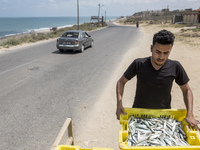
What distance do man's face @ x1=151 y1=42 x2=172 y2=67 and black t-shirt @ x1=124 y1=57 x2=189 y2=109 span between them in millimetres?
142

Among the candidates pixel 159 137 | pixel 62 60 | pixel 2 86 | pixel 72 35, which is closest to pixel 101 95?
pixel 2 86

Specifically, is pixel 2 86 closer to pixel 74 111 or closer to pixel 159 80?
pixel 74 111

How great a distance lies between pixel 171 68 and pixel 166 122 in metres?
0.74

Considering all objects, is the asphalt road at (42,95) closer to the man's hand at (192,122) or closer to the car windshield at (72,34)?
the man's hand at (192,122)

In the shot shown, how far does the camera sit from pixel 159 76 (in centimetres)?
256

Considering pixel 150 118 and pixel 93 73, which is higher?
pixel 150 118

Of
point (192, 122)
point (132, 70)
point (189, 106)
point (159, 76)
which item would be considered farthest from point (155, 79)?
point (192, 122)

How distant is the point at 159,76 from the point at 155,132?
766 mm

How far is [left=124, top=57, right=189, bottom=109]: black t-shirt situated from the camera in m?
2.57

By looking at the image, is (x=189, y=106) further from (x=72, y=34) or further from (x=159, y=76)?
(x=72, y=34)

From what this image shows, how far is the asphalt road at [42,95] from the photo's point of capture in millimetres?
4441

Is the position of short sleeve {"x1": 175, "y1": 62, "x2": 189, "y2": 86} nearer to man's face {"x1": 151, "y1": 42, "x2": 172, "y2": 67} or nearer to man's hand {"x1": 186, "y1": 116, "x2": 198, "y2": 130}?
man's face {"x1": 151, "y1": 42, "x2": 172, "y2": 67}

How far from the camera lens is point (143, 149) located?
175cm

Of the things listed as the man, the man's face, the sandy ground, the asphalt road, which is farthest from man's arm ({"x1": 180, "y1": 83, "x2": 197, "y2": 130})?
the asphalt road
